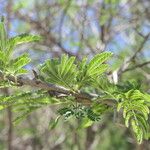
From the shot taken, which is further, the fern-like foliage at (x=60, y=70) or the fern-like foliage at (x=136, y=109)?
the fern-like foliage at (x=136, y=109)

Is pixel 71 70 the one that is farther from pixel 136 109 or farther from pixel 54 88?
pixel 136 109

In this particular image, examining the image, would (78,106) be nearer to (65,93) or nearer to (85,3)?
(65,93)

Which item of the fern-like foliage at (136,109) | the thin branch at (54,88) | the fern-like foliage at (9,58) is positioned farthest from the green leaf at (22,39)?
the fern-like foliage at (136,109)

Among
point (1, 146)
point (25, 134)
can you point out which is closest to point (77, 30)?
point (25, 134)

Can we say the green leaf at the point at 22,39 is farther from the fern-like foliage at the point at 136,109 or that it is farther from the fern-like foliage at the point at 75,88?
the fern-like foliage at the point at 136,109

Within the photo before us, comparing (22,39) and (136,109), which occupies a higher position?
(22,39)

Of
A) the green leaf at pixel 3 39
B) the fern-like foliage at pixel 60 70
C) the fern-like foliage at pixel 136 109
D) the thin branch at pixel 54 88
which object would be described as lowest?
the fern-like foliage at pixel 136 109

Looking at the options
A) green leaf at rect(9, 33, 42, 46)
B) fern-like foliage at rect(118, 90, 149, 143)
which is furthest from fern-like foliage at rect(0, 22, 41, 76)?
fern-like foliage at rect(118, 90, 149, 143)

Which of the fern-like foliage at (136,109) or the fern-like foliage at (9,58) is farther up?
the fern-like foliage at (9,58)

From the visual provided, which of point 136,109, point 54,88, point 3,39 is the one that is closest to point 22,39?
point 3,39
